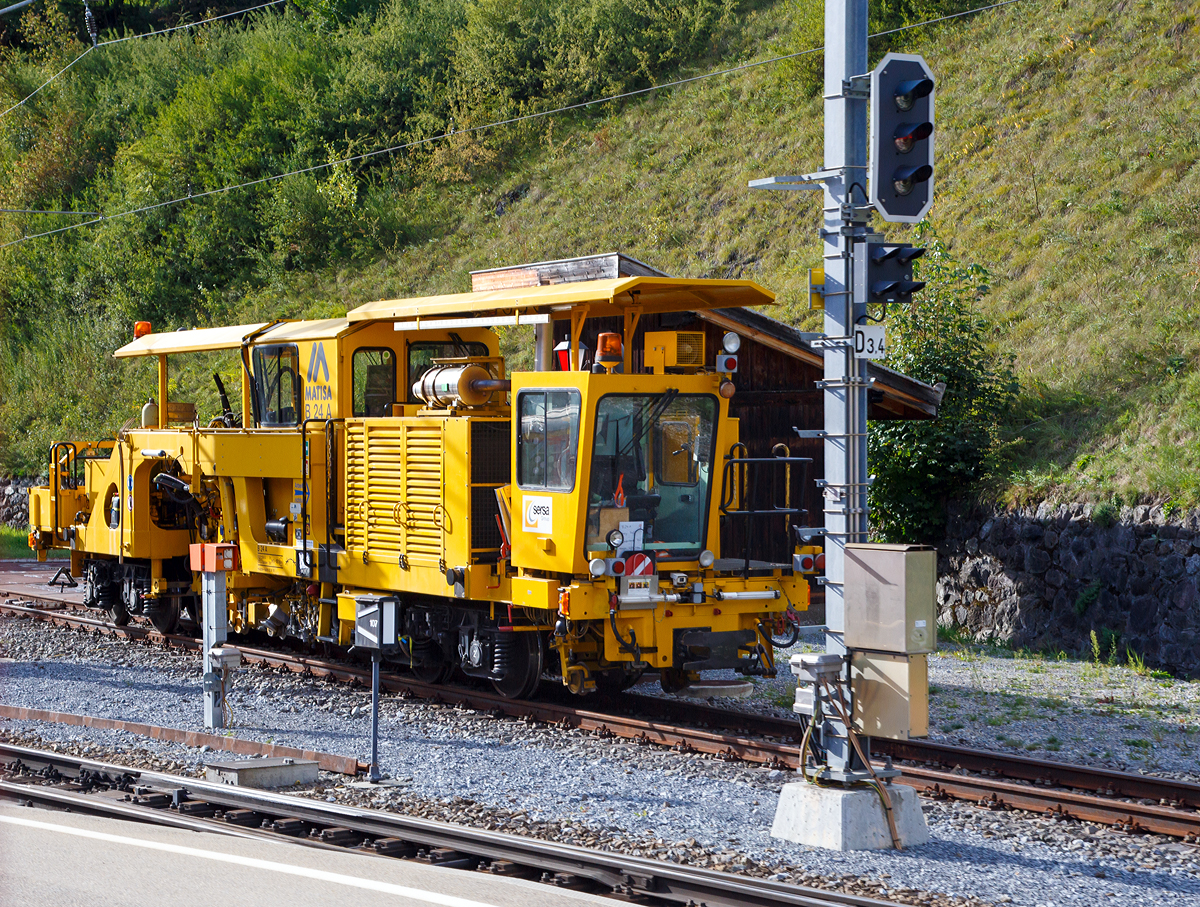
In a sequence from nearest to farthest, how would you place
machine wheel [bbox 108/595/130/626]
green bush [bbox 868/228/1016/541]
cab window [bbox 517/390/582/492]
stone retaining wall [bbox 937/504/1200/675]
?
cab window [bbox 517/390/582/492], stone retaining wall [bbox 937/504/1200/675], green bush [bbox 868/228/1016/541], machine wheel [bbox 108/595/130/626]

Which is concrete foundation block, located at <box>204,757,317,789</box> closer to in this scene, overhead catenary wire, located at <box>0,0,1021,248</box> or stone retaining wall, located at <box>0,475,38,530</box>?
stone retaining wall, located at <box>0,475,38,530</box>

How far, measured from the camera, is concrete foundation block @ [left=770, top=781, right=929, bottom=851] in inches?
293

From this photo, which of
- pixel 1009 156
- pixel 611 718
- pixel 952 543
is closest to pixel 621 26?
pixel 1009 156

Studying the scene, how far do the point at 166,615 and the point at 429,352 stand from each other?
584cm

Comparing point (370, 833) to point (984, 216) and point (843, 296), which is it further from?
point (984, 216)

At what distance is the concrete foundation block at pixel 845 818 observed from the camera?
293 inches

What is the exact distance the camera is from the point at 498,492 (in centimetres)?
1123

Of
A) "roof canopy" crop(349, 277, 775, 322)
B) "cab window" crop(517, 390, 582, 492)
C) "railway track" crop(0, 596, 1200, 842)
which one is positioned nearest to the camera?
"railway track" crop(0, 596, 1200, 842)

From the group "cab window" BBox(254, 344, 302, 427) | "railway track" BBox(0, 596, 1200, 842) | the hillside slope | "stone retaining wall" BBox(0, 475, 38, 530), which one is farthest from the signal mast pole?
"stone retaining wall" BBox(0, 475, 38, 530)

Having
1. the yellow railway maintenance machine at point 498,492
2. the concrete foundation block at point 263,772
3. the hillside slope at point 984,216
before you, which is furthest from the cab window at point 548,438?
the hillside slope at point 984,216

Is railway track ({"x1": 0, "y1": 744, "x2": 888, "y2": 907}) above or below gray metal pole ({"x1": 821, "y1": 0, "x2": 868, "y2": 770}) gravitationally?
below

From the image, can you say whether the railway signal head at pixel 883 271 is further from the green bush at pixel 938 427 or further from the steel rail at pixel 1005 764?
the green bush at pixel 938 427

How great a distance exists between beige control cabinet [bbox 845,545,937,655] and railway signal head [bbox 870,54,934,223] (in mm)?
1994

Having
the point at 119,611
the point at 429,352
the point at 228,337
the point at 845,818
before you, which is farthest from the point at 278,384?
the point at 845,818
